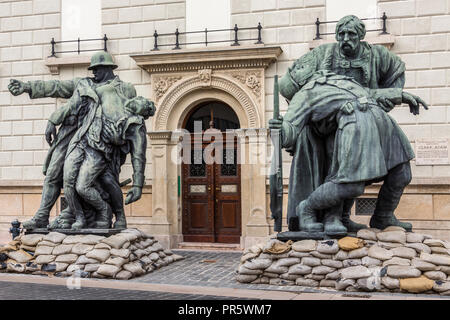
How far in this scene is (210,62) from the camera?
11312 millimetres

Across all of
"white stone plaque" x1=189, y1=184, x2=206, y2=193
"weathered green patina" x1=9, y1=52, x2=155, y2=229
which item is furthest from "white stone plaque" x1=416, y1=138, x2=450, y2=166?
"weathered green patina" x1=9, y1=52, x2=155, y2=229

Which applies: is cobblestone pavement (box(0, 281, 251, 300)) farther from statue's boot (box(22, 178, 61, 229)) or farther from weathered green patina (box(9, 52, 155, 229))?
statue's boot (box(22, 178, 61, 229))

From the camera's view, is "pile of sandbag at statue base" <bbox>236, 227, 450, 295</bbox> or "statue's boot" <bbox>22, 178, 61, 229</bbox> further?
"statue's boot" <bbox>22, 178, 61, 229</bbox>

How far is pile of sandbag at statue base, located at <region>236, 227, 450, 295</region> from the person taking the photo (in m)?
5.43

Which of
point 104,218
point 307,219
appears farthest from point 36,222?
point 307,219

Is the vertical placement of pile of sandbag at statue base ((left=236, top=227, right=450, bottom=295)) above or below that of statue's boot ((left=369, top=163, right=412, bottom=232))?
below

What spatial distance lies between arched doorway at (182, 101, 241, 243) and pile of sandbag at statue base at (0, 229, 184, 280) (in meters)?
4.20

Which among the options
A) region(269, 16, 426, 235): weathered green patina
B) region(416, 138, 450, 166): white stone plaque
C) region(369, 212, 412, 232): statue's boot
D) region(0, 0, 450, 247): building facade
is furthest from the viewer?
region(0, 0, 450, 247): building facade

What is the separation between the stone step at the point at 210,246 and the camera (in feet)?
36.6

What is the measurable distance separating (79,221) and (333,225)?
3597 millimetres

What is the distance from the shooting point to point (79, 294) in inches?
225

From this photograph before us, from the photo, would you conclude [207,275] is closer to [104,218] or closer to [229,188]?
[104,218]

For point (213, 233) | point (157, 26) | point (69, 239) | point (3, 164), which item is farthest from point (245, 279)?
point (3, 164)
